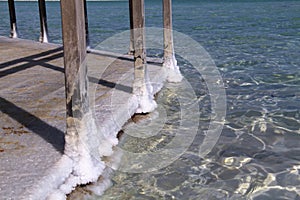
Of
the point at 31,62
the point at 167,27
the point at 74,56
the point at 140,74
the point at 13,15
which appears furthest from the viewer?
the point at 13,15

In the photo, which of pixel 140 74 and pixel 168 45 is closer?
pixel 140 74

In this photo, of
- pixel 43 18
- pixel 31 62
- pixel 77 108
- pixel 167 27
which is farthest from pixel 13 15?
pixel 77 108

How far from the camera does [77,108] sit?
14.7 ft

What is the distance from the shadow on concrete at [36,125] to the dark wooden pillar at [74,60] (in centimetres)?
43

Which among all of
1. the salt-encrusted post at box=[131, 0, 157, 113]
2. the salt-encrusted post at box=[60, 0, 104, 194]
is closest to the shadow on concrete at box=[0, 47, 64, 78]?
the salt-encrusted post at box=[131, 0, 157, 113]

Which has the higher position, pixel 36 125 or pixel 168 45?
pixel 168 45

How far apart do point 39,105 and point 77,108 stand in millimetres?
2063

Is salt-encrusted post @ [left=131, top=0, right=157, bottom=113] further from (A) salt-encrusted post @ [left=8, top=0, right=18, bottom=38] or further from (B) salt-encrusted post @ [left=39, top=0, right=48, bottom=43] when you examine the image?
(A) salt-encrusted post @ [left=8, top=0, right=18, bottom=38]

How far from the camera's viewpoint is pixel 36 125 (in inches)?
213

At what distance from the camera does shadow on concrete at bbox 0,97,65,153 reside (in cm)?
489

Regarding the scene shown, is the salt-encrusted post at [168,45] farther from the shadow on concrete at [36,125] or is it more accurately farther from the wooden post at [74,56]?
the wooden post at [74,56]

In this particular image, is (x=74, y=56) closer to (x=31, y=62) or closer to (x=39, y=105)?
(x=39, y=105)

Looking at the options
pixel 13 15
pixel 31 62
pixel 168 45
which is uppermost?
pixel 13 15

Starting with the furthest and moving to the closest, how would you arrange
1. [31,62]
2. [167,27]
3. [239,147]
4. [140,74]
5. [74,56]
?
[167,27], [31,62], [140,74], [239,147], [74,56]
